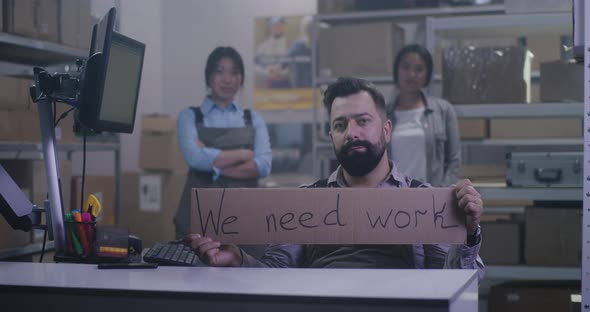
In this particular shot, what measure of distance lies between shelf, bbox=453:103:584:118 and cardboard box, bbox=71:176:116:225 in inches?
59.5

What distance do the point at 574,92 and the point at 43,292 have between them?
2.61m

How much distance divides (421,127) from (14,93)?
5.33 ft

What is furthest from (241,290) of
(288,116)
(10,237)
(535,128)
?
(288,116)

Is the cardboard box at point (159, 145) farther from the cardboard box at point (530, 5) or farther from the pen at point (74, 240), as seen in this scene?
the pen at point (74, 240)

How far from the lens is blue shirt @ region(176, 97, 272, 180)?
11.0ft

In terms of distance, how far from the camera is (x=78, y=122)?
168 centimetres

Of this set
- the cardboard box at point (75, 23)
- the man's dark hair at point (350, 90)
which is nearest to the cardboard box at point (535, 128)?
the cardboard box at point (75, 23)

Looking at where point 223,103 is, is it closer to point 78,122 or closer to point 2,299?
point 78,122

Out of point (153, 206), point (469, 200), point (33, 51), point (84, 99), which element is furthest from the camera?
point (153, 206)

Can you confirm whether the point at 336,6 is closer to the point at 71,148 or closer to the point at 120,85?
the point at 71,148

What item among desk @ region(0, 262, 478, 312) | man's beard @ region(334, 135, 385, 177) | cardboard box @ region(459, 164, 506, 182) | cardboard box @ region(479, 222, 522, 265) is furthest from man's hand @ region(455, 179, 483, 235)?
cardboard box @ region(459, 164, 506, 182)

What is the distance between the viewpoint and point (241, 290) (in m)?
1.20

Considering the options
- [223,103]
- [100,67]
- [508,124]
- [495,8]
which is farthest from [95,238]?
[508,124]

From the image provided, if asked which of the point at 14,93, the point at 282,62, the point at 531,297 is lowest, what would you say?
the point at 531,297
